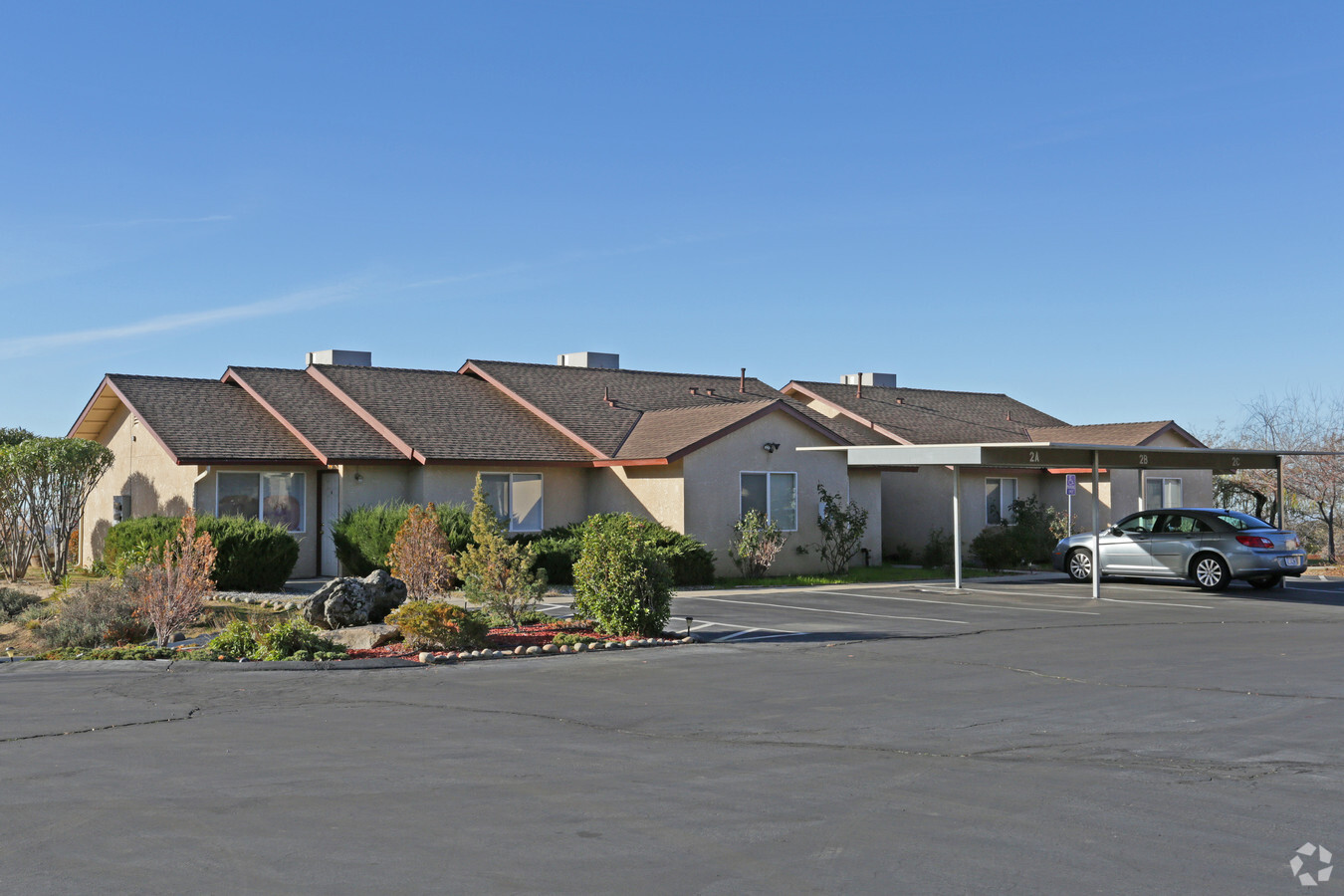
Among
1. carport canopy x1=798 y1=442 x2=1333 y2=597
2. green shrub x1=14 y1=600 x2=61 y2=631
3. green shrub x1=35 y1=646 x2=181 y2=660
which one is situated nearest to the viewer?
green shrub x1=35 y1=646 x2=181 y2=660

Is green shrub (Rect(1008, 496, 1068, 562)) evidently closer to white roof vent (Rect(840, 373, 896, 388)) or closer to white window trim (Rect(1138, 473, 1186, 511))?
white window trim (Rect(1138, 473, 1186, 511))

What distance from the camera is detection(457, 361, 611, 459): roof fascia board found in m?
27.8

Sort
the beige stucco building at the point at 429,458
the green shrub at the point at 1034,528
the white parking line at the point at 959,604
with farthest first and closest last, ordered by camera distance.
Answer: the green shrub at the point at 1034,528, the beige stucco building at the point at 429,458, the white parking line at the point at 959,604

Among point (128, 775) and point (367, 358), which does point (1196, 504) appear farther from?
point (128, 775)

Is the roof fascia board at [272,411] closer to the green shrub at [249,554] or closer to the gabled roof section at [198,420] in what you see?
the gabled roof section at [198,420]

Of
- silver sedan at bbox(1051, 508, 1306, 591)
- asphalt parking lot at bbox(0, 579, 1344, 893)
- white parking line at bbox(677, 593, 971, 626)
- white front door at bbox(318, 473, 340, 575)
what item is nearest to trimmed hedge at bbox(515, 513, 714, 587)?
white parking line at bbox(677, 593, 971, 626)

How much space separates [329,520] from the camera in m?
25.7

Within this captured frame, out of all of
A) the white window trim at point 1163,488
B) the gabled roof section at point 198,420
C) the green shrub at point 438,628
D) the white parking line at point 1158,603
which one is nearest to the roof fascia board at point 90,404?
the gabled roof section at point 198,420

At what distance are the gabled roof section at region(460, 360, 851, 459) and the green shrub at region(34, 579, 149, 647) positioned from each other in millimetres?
12146

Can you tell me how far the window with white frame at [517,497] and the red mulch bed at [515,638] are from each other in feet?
34.2

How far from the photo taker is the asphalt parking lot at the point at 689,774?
584cm

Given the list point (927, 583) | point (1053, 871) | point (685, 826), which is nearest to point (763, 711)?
point (685, 826)

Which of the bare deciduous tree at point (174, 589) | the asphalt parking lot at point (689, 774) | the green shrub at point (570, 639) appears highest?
the bare deciduous tree at point (174, 589)

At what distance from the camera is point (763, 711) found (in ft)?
33.8
